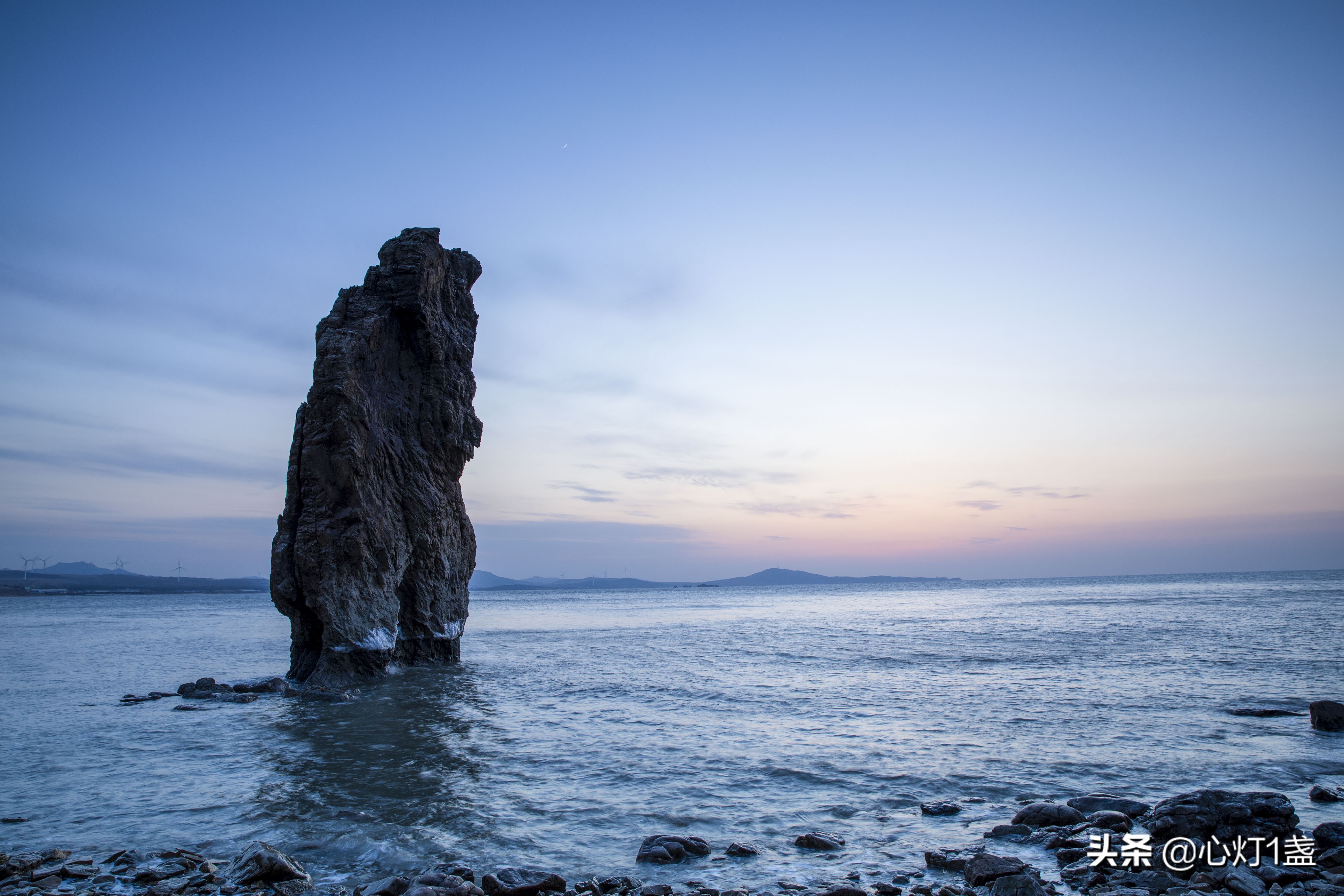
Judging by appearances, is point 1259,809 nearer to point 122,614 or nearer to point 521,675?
point 521,675

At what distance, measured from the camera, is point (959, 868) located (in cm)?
853

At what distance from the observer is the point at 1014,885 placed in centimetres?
759

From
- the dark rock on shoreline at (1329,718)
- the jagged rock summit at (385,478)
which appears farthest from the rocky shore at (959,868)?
the jagged rock summit at (385,478)

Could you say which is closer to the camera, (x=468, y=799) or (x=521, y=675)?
(x=468, y=799)

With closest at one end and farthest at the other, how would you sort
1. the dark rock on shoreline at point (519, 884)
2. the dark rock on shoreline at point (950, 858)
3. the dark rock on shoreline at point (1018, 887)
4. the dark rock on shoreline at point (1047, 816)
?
the dark rock on shoreline at point (1018, 887) → the dark rock on shoreline at point (519, 884) → the dark rock on shoreline at point (950, 858) → the dark rock on shoreline at point (1047, 816)

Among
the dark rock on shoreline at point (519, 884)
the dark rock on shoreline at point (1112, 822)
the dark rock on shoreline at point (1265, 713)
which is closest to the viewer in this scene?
the dark rock on shoreline at point (519, 884)

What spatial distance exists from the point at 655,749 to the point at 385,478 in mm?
15760

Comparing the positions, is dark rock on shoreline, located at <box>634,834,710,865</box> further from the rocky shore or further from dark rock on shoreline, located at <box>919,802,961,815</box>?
dark rock on shoreline, located at <box>919,802,961,815</box>

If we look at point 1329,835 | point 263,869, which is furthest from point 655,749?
point 1329,835

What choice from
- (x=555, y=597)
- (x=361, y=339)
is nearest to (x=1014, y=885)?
(x=361, y=339)

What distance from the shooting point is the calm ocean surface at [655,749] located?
9922 mm

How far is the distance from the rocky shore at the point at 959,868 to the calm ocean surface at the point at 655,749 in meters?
0.36

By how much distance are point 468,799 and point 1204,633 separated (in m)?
40.5

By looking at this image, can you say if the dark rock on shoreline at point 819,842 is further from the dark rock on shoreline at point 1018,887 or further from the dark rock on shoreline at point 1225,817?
the dark rock on shoreline at point 1225,817
